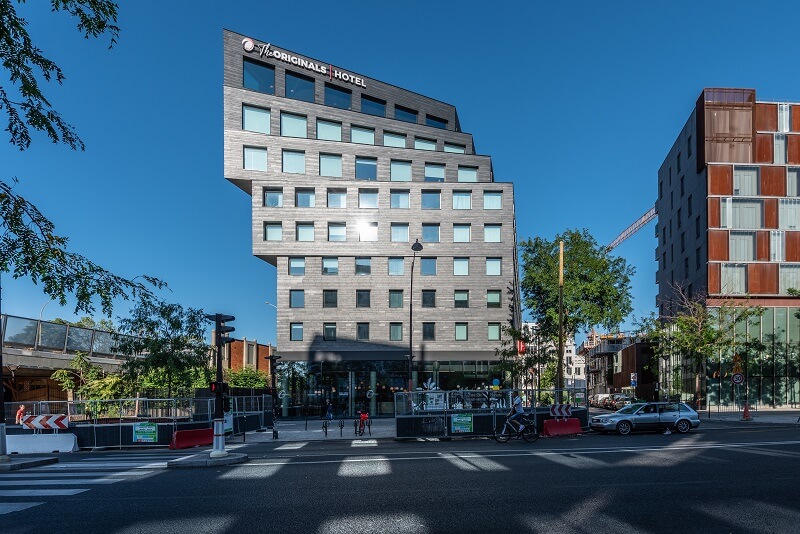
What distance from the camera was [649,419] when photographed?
87.0 ft

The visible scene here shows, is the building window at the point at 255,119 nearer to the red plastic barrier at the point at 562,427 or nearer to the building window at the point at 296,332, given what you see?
the building window at the point at 296,332

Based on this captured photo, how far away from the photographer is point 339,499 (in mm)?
10414

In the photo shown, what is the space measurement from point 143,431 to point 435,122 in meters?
41.8

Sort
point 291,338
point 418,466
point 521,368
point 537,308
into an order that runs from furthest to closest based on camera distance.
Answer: point 537,308
point 291,338
point 521,368
point 418,466

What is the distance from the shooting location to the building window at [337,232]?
48500mm

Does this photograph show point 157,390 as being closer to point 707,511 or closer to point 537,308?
Answer: point 707,511

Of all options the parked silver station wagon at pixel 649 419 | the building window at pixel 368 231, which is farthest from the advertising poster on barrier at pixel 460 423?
the building window at pixel 368 231

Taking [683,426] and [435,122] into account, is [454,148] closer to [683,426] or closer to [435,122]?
[435,122]

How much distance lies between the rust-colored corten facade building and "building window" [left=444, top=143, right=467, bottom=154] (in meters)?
19.8

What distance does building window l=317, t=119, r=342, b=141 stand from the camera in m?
50.5

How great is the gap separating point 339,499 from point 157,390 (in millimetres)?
22036

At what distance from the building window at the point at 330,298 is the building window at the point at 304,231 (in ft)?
14.1

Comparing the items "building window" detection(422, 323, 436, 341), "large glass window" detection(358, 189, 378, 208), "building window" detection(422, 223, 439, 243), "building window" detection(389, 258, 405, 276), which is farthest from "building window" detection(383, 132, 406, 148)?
"building window" detection(422, 323, 436, 341)

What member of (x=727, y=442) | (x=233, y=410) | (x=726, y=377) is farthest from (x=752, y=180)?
Result: (x=233, y=410)
